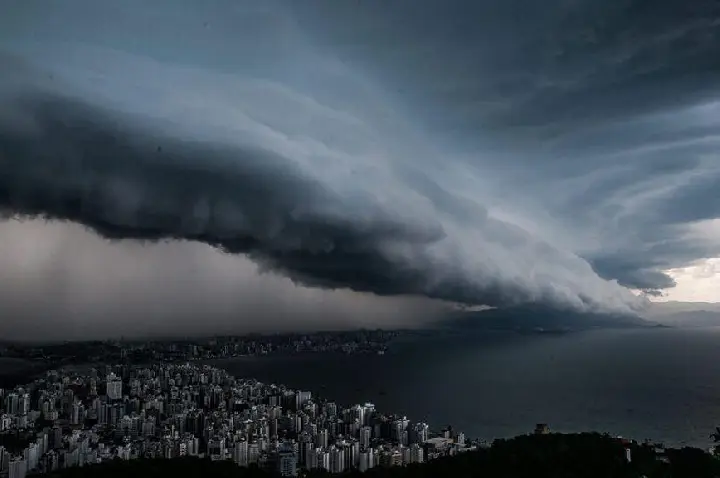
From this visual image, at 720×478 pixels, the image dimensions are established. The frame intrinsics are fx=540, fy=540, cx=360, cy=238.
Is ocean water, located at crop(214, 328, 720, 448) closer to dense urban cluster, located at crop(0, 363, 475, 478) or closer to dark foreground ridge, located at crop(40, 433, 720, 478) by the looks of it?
dense urban cluster, located at crop(0, 363, 475, 478)

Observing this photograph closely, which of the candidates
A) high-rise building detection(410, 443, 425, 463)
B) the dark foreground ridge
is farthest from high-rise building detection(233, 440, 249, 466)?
high-rise building detection(410, 443, 425, 463)

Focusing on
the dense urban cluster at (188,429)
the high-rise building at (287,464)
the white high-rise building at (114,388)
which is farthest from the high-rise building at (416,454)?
the white high-rise building at (114,388)

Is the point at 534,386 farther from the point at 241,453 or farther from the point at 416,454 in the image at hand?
the point at 241,453

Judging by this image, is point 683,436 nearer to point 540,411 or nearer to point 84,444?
point 540,411

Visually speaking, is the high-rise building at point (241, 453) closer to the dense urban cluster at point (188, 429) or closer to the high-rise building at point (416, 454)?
the dense urban cluster at point (188, 429)

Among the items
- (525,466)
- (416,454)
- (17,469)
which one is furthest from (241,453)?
(525,466)

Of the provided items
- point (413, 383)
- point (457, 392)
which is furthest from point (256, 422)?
point (413, 383)

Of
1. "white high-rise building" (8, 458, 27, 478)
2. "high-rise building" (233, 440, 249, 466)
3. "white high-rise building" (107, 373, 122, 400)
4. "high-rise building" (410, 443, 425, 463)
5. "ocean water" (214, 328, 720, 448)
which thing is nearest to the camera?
"white high-rise building" (8, 458, 27, 478)
